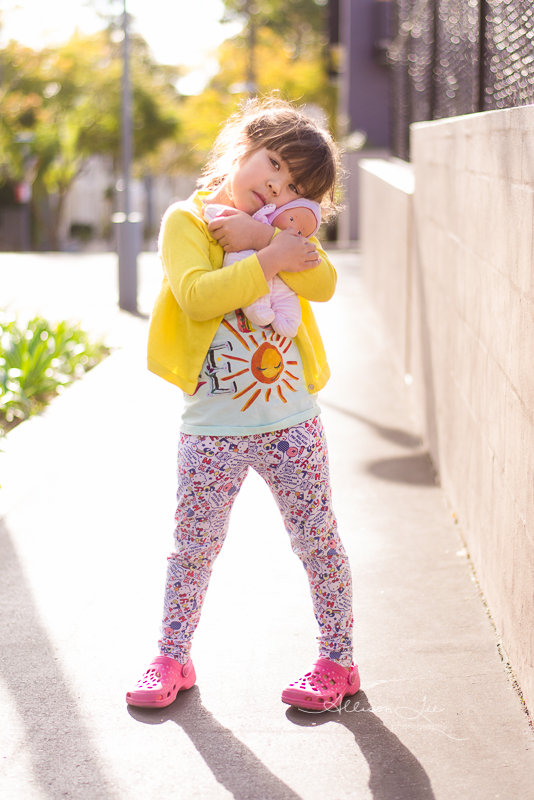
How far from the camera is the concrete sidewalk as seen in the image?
2.66 metres

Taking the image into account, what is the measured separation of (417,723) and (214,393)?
1.15 m

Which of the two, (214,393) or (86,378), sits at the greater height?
(214,393)

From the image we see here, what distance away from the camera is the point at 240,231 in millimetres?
2650

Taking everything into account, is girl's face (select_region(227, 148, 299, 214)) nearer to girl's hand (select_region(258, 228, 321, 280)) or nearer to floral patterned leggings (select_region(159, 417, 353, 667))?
girl's hand (select_region(258, 228, 321, 280))

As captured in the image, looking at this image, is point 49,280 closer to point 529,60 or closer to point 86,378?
point 86,378

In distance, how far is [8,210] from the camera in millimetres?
29188

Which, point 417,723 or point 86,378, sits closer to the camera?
point 417,723

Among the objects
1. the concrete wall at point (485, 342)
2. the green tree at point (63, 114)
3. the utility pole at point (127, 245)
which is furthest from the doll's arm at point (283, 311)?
the green tree at point (63, 114)

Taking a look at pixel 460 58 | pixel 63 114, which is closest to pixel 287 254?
pixel 460 58

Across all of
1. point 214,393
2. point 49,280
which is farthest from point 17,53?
point 214,393

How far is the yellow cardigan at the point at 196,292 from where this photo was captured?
259 cm

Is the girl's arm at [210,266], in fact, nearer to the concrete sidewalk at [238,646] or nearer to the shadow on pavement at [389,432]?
the concrete sidewalk at [238,646]

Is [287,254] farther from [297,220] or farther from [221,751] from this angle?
[221,751]

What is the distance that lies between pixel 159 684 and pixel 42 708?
1.21ft
